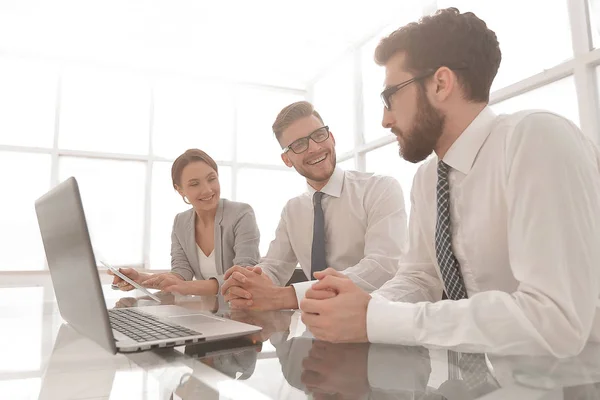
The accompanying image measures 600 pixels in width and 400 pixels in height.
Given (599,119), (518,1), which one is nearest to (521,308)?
(599,119)

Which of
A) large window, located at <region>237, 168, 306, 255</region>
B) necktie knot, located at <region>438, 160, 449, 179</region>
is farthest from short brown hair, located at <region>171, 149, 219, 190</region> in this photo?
large window, located at <region>237, 168, 306, 255</region>

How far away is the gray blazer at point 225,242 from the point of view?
9.57 feet

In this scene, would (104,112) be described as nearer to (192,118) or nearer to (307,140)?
(192,118)

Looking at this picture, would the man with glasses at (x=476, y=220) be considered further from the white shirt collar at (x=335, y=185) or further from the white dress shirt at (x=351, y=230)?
the white shirt collar at (x=335, y=185)

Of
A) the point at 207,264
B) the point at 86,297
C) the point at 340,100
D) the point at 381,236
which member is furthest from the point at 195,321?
the point at 340,100

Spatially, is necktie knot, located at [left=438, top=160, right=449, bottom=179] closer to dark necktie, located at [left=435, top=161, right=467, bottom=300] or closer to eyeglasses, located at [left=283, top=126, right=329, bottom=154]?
dark necktie, located at [left=435, top=161, right=467, bottom=300]

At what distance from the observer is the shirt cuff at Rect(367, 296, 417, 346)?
93cm

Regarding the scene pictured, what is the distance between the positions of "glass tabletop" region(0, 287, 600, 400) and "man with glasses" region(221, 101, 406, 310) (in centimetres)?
122

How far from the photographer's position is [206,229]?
10.4 ft

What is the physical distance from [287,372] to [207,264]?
98.6 inches

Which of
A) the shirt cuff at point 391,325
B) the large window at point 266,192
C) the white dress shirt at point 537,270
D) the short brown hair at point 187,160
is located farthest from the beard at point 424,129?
the large window at point 266,192

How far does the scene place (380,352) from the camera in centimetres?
85

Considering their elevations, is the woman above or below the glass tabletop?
above

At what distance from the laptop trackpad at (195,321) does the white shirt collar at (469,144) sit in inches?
30.7
